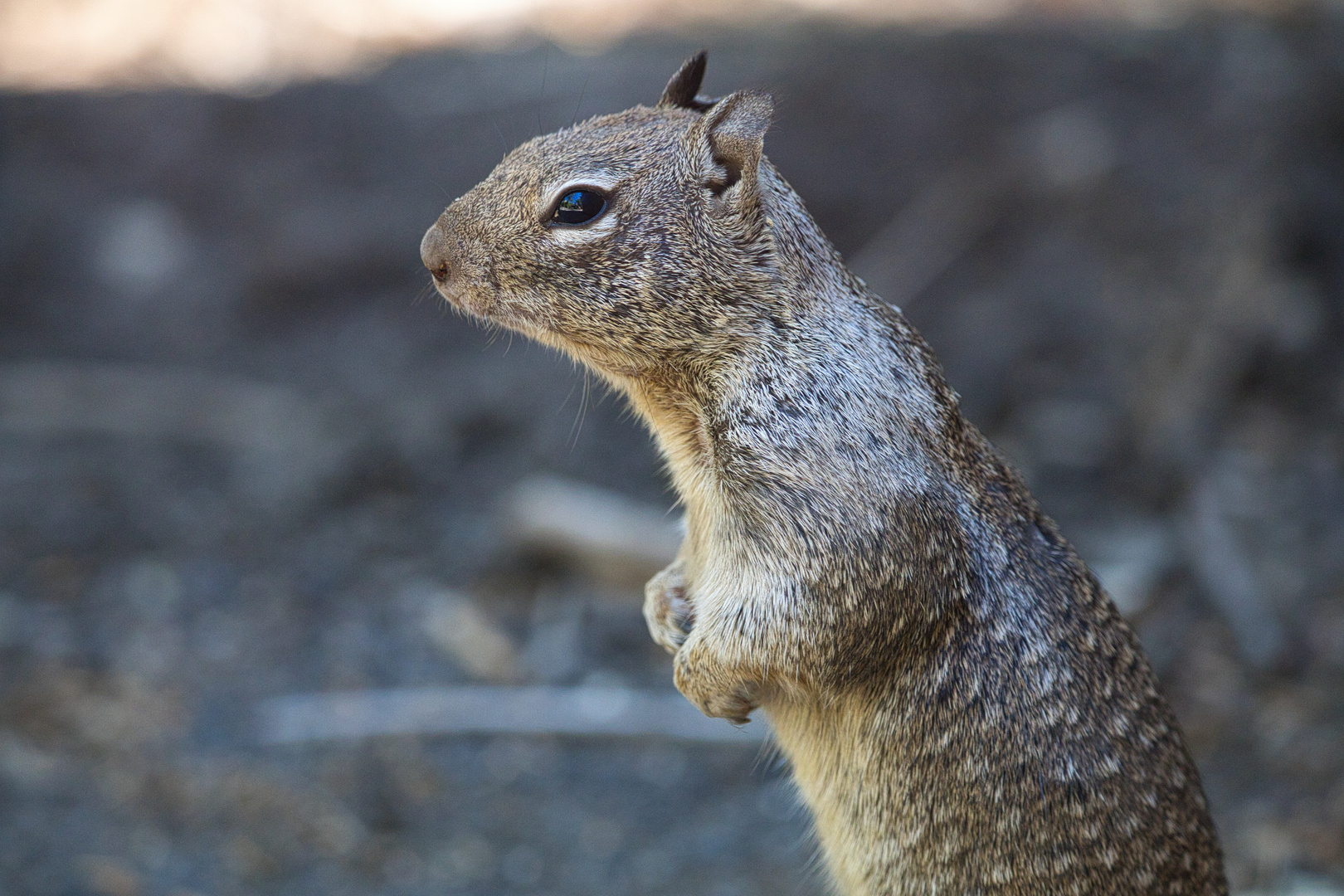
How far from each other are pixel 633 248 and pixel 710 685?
1008 mm

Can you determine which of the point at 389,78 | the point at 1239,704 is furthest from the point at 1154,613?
the point at 389,78

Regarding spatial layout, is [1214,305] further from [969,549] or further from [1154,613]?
[969,549]

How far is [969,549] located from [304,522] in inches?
204

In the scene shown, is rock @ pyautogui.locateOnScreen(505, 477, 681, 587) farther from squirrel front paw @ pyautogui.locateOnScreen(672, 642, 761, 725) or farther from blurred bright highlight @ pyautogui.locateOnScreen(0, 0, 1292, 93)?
blurred bright highlight @ pyautogui.locateOnScreen(0, 0, 1292, 93)

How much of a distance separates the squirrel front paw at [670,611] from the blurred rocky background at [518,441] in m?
0.56

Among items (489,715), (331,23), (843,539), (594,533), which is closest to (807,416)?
(843,539)

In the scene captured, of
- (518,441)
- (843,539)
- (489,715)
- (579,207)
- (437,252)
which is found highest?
(579,207)

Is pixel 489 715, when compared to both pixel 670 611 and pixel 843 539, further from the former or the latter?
pixel 843 539

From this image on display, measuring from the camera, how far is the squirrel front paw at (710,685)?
2621mm

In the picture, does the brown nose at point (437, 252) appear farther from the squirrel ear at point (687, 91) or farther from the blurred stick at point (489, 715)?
the blurred stick at point (489, 715)

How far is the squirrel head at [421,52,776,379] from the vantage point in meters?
2.74

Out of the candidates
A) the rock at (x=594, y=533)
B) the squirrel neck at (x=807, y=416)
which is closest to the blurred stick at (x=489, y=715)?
the rock at (x=594, y=533)

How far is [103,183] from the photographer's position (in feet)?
27.2

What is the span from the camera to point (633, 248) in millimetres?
2760
